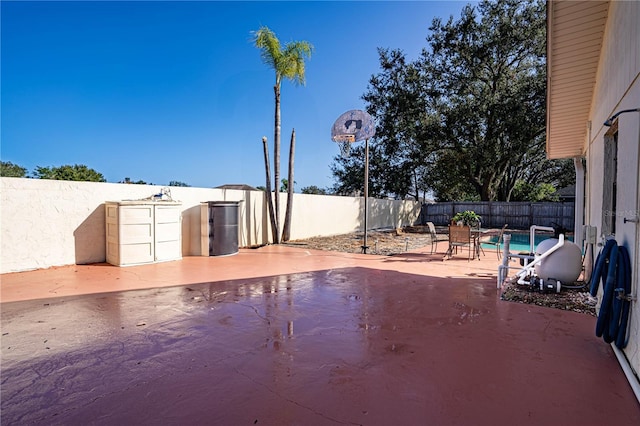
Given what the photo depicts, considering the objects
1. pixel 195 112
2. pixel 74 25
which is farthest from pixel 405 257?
pixel 195 112

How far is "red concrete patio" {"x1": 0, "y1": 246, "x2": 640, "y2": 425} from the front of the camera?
179 cm

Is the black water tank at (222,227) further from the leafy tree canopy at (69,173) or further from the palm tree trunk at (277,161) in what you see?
the leafy tree canopy at (69,173)

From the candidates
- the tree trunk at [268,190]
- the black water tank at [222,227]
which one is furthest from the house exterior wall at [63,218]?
the tree trunk at [268,190]

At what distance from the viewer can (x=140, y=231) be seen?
20.3 ft

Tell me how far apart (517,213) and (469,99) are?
6908 mm

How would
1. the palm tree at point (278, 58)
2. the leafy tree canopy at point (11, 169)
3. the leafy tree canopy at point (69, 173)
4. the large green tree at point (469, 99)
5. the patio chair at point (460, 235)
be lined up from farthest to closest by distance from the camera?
the leafy tree canopy at point (11, 169) → the leafy tree canopy at point (69, 173) → the large green tree at point (469, 99) → the palm tree at point (278, 58) → the patio chair at point (460, 235)

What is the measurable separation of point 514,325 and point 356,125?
858cm

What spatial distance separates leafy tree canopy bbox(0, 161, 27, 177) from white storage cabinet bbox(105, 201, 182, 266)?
26663 millimetres

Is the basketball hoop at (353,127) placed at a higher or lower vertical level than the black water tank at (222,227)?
higher

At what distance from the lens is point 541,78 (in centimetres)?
1493

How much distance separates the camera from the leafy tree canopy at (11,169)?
24.5m

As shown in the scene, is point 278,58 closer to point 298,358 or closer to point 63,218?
point 63,218

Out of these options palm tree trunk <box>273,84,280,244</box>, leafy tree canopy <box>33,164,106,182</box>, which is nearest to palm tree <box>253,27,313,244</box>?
palm tree trunk <box>273,84,280,244</box>

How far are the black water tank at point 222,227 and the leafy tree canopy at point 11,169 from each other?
26.8m
